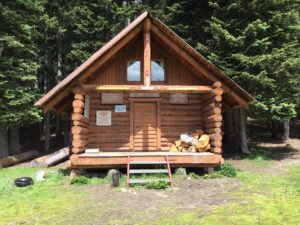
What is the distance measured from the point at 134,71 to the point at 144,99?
4.40ft

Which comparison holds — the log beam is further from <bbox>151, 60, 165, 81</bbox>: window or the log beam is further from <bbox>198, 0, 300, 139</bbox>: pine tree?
<bbox>198, 0, 300, 139</bbox>: pine tree

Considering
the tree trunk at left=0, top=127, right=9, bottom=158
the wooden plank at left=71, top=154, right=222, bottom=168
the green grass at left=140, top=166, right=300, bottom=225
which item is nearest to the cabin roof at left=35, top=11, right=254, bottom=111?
the wooden plank at left=71, top=154, right=222, bottom=168

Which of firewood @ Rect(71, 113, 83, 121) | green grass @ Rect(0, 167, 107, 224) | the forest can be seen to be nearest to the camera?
green grass @ Rect(0, 167, 107, 224)

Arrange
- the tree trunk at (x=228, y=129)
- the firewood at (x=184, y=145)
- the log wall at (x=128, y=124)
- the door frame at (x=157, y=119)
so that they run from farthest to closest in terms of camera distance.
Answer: the tree trunk at (x=228, y=129) → the door frame at (x=157, y=119) → the log wall at (x=128, y=124) → the firewood at (x=184, y=145)

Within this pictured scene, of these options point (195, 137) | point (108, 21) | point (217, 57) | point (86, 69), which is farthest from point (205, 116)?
point (108, 21)

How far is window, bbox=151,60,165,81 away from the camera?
14539 mm

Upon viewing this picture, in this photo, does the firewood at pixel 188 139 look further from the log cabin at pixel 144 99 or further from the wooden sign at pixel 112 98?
the wooden sign at pixel 112 98

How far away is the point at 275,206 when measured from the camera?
8.50 metres

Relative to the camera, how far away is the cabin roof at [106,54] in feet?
40.8

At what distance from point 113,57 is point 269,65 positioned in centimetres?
747

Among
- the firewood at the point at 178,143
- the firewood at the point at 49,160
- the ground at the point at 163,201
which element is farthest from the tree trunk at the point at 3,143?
the firewood at the point at 178,143

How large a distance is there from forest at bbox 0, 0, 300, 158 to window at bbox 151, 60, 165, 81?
354 centimetres

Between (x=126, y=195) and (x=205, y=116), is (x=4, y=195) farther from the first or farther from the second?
(x=205, y=116)

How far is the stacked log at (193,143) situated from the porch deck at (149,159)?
0.93 meters
